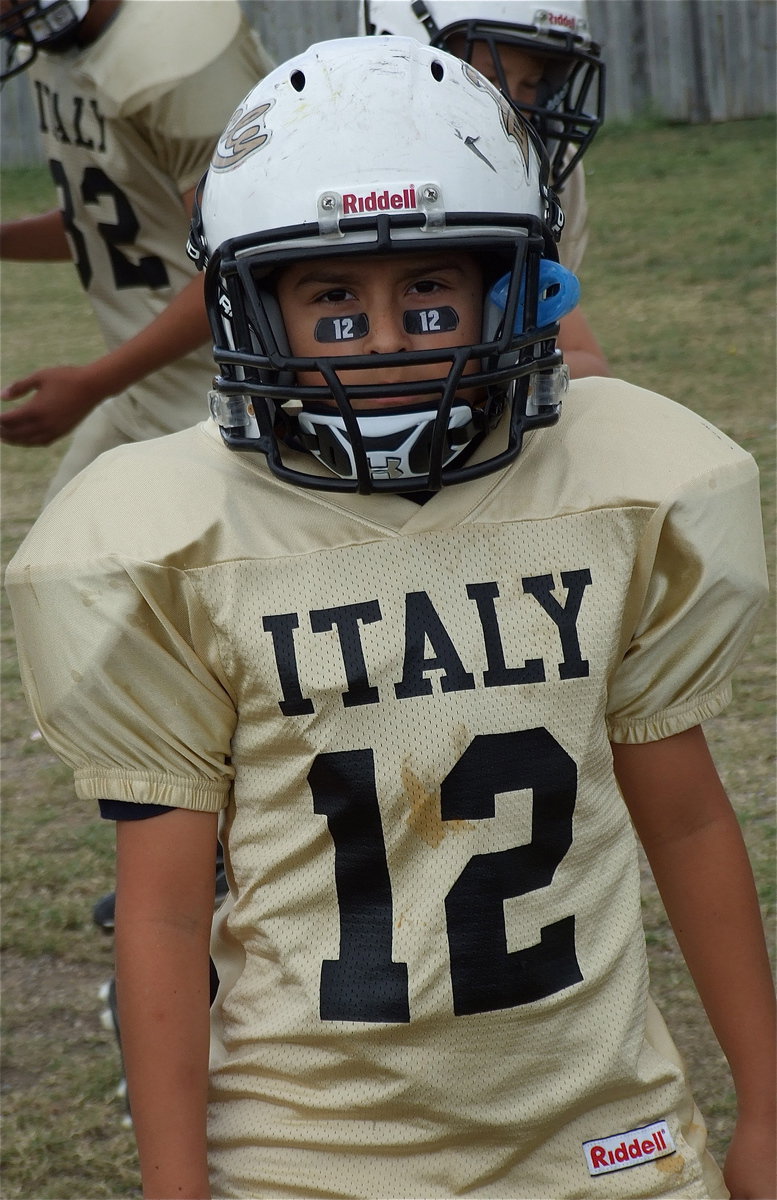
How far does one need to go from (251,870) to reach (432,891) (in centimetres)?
20

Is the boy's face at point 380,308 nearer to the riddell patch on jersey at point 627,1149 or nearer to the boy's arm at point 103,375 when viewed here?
the riddell patch on jersey at point 627,1149

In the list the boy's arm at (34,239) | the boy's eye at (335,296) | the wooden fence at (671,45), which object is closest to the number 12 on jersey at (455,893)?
the boy's eye at (335,296)

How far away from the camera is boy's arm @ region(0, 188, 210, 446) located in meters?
2.97

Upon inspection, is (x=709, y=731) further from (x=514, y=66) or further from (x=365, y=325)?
(x=365, y=325)

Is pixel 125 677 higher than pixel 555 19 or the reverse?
the reverse

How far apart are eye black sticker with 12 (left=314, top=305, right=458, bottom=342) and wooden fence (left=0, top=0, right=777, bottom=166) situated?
11701 mm

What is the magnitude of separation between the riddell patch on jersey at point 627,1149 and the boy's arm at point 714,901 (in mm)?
111

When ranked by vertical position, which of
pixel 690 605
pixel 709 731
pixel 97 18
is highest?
pixel 97 18

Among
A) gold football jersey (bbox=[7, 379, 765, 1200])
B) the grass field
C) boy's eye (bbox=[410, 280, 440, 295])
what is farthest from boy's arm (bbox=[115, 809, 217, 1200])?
the grass field

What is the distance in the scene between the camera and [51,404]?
3094 mm

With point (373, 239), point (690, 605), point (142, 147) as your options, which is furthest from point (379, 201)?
point (142, 147)

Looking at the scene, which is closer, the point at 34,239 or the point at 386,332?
the point at 386,332

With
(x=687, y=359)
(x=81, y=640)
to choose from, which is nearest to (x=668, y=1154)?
(x=81, y=640)

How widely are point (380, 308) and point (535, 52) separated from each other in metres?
1.57
